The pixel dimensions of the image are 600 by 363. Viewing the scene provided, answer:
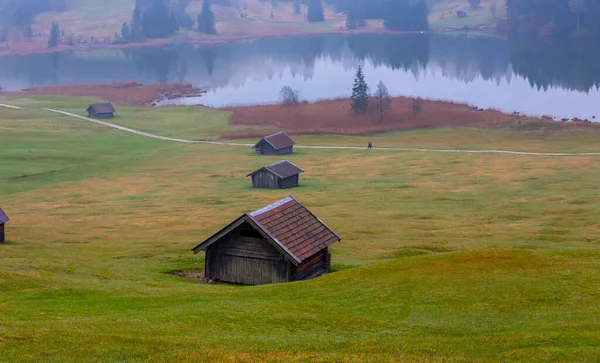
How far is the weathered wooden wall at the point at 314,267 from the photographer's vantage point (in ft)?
144

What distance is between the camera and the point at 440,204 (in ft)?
249

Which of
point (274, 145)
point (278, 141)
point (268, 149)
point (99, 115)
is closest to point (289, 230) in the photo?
point (274, 145)

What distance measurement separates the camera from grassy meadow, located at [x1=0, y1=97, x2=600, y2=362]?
25.7 metres

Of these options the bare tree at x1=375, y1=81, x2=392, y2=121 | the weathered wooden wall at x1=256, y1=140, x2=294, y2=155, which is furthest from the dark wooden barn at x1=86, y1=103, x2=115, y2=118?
the bare tree at x1=375, y1=81, x2=392, y2=121

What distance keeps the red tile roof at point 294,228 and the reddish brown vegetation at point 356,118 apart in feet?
301

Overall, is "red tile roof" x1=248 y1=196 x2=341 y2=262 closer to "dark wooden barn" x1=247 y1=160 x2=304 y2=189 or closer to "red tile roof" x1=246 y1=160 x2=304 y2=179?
"red tile roof" x1=246 y1=160 x2=304 y2=179

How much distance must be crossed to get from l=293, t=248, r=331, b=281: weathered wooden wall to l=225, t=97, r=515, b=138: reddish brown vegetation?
301 ft

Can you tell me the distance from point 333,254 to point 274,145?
66.1 m

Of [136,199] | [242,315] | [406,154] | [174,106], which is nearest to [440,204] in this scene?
[136,199]

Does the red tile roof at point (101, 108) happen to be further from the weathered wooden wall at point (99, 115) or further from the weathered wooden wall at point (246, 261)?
the weathered wooden wall at point (246, 261)

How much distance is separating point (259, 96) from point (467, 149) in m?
81.9

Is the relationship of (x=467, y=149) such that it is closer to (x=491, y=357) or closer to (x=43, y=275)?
(x=43, y=275)

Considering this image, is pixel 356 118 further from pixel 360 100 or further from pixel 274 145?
pixel 274 145

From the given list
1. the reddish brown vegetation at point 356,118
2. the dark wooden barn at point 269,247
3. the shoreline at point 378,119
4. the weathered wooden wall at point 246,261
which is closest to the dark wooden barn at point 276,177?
the dark wooden barn at point 269,247
